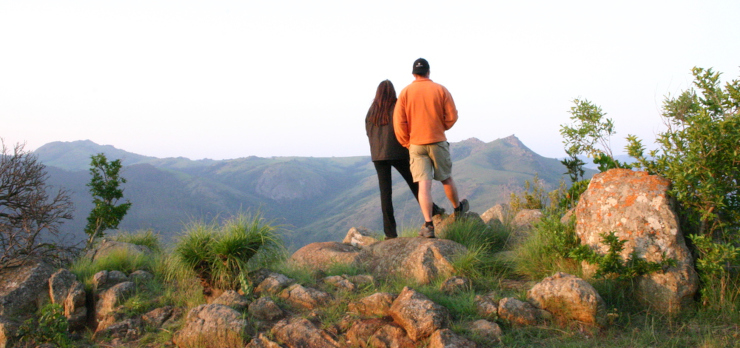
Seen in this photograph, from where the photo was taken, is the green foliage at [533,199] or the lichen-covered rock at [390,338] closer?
the lichen-covered rock at [390,338]

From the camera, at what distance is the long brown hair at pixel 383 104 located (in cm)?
642

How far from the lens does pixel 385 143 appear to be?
6426mm

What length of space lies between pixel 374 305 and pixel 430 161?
2385 mm

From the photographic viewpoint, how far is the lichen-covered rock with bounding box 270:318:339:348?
398 centimetres

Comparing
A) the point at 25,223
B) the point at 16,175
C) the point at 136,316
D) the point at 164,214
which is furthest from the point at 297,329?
the point at 164,214

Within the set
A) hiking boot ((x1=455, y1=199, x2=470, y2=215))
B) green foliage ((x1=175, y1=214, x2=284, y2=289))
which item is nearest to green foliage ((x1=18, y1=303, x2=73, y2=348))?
green foliage ((x1=175, y1=214, x2=284, y2=289))

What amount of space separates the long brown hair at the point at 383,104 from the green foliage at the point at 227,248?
215 cm

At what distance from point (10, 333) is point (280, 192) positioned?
141 metres

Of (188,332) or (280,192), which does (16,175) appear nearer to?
(188,332)

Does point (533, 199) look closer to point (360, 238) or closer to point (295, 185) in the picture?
point (360, 238)

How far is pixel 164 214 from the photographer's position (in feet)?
300

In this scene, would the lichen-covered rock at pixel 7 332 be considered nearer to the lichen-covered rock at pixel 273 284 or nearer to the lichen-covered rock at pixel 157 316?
the lichen-covered rock at pixel 157 316

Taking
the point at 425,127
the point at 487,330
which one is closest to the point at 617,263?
the point at 487,330

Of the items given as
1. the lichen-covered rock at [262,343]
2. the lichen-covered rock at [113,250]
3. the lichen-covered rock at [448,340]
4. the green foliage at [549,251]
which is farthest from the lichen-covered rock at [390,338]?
the lichen-covered rock at [113,250]
